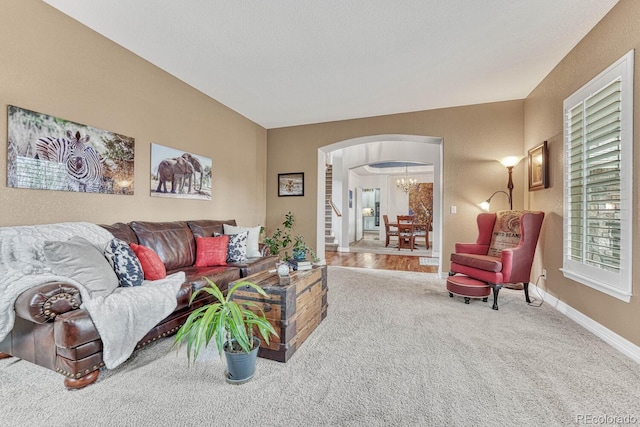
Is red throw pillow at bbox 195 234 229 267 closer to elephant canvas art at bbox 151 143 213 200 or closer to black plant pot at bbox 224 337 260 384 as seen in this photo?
elephant canvas art at bbox 151 143 213 200

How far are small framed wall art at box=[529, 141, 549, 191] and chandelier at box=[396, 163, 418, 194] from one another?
6212mm

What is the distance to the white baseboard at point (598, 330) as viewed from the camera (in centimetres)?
208

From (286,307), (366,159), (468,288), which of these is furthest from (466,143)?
(286,307)

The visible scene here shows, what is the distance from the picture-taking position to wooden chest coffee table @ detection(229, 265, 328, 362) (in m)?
2.00

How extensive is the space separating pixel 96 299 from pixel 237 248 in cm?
174

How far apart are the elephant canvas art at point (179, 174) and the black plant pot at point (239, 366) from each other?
2.46m

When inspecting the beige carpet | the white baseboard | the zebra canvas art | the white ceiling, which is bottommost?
the beige carpet

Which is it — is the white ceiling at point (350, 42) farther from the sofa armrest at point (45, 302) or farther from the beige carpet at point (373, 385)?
the beige carpet at point (373, 385)

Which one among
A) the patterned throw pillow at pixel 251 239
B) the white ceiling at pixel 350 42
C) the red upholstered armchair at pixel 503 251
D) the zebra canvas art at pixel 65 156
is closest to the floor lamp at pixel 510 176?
the red upholstered armchair at pixel 503 251

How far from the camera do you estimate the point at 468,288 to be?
10.7 ft

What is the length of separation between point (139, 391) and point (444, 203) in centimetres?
448

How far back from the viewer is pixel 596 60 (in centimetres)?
258

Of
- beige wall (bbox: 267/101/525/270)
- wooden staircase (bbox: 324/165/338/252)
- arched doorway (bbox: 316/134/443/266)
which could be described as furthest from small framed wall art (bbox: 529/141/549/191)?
wooden staircase (bbox: 324/165/338/252)

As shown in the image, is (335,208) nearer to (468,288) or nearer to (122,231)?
(468,288)
